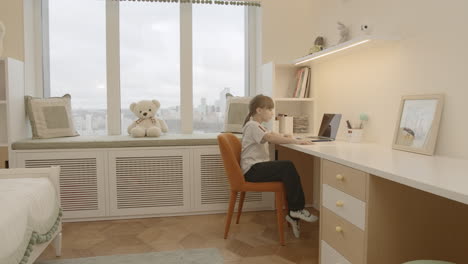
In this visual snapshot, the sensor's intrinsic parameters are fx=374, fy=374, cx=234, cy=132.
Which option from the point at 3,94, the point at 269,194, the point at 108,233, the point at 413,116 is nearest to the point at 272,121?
the point at 269,194

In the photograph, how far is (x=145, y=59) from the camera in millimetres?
3734

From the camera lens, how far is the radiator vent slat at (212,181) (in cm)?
327

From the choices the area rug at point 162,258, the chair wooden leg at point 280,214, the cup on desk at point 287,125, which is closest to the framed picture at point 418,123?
the chair wooden leg at point 280,214

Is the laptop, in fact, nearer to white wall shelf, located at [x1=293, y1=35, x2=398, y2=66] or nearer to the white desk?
white wall shelf, located at [x1=293, y1=35, x2=398, y2=66]

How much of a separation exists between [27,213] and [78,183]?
4.41 feet

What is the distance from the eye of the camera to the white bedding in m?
1.50

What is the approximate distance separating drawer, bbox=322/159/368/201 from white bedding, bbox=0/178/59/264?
1473mm

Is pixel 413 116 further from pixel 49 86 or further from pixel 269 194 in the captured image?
pixel 49 86

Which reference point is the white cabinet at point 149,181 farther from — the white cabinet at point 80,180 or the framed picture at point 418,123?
the framed picture at point 418,123

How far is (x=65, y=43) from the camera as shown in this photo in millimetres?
3607

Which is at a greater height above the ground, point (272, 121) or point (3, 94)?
point (3, 94)

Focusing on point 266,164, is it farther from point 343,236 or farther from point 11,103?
point 11,103

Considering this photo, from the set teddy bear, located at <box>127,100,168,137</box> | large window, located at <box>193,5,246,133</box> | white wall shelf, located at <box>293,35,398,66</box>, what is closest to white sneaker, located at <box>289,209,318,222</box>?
white wall shelf, located at <box>293,35,398,66</box>

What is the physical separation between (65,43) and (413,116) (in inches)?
123
